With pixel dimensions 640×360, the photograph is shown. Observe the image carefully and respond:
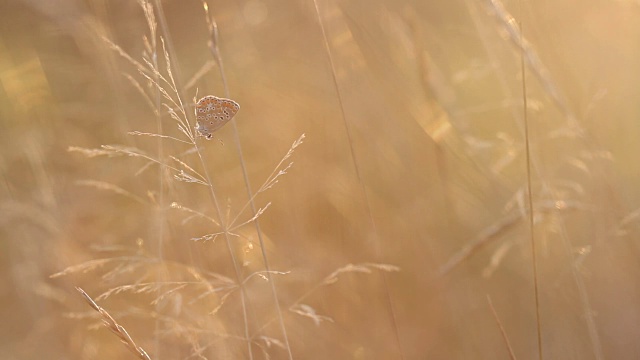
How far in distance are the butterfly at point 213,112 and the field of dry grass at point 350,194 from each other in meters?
0.40

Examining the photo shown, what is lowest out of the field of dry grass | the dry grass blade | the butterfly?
the field of dry grass

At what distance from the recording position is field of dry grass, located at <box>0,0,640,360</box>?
1.62 m

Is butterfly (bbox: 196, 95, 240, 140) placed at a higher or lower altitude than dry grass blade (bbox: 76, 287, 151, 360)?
higher

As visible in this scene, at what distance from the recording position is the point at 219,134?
2.41 m

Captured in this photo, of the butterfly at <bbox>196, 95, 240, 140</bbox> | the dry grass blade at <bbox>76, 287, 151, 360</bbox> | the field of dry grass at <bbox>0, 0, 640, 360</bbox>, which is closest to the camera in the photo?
the dry grass blade at <bbox>76, 287, 151, 360</bbox>

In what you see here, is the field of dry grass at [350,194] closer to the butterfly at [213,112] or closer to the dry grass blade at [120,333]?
the butterfly at [213,112]

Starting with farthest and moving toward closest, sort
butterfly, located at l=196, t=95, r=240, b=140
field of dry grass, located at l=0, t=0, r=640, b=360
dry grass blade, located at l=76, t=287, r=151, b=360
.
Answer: field of dry grass, located at l=0, t=0, r=640, b=360 < butterfly, located at l=196, t=95, r=240, b=140 < dry grass blade, located at l=76, t=287, r=151, b=360

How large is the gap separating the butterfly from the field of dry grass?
0.40 metres

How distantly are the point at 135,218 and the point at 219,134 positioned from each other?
43cm

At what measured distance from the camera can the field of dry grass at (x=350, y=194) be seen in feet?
5.32

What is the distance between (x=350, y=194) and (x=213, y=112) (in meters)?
0.97

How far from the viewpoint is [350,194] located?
1930mm

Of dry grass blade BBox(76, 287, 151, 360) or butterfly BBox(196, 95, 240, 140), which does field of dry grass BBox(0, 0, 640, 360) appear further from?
dry grass blade BBox(76, 287, 151, 360)

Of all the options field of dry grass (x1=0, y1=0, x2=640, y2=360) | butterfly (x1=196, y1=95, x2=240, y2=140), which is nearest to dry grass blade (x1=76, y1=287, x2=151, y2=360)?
butterfly (x1=196, y1=95, x2=240, y2=140)
